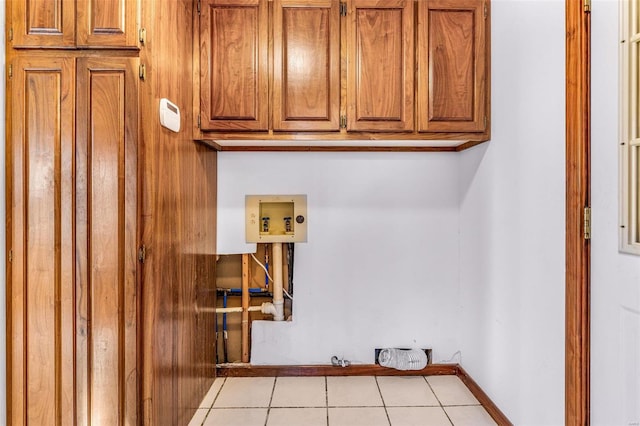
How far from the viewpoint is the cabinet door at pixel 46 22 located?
1.47 metres

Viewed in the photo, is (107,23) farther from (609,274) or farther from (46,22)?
(609,274)

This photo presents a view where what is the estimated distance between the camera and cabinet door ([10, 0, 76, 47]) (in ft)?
4.83

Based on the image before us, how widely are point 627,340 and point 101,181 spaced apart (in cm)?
178

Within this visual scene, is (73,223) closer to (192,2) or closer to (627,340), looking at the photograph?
(192,2)

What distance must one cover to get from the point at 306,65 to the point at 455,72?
0.74 m

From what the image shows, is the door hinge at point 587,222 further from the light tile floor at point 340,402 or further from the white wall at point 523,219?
the light tile floor at point 340,402

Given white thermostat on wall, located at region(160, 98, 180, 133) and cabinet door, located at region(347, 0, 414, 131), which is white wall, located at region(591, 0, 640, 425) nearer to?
cabinet door, located at region(347, 0, 414, 131)

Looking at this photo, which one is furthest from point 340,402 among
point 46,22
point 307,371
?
point 46,22

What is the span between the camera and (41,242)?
4.89 ft

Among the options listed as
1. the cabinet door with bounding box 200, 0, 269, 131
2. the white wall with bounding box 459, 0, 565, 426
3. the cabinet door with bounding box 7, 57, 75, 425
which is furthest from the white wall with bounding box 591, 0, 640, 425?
the cabinet door with bounding box 7, 57, 75, 425

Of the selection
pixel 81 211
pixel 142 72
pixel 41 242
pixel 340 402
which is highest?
pixel 142 72

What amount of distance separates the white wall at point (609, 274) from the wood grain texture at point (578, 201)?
0.8 inches

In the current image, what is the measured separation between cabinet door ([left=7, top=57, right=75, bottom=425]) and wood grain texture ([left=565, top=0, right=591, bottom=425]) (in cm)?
175

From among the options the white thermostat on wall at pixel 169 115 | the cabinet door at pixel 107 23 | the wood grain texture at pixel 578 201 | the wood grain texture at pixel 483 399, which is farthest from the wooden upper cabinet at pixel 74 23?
the wood grain texture at pixel 483 399
